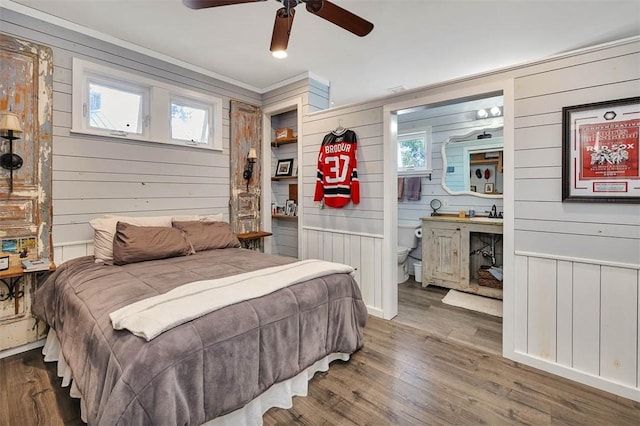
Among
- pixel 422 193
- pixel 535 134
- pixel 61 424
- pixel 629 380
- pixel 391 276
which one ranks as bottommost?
pixel 61 424

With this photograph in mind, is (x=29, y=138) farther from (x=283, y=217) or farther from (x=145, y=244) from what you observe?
(x=283, y=217)

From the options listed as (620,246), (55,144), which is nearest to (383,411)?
(620,246)

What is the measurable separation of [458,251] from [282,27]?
125 inches

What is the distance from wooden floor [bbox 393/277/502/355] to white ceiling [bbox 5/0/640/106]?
2626mm

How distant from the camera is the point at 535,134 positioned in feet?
7.02

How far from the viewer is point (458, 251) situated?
376 cm

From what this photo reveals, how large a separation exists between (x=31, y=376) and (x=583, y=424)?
11.3 feet

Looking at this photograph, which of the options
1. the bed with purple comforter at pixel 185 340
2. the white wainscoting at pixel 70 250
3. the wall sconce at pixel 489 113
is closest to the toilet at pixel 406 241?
the wall sconce at pixel 489 113

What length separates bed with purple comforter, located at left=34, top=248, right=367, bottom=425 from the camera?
1215 mm

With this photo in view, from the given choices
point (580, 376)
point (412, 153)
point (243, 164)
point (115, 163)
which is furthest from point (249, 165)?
point (580, 376)

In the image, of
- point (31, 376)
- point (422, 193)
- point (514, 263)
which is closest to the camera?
point (31, 376)

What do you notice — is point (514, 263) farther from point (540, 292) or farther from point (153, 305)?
point (153, 305)

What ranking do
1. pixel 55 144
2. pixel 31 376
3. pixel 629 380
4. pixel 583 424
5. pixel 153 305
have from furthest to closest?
pixel 55 144 < pixel 31 376 < pixel 629 380 < pixel 583 424 < pixel 153 305

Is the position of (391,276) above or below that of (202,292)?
below
